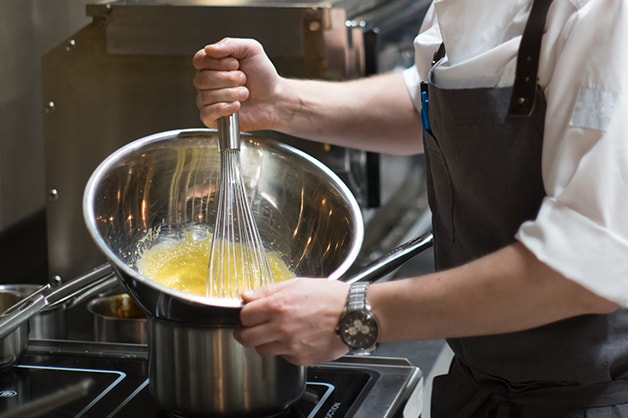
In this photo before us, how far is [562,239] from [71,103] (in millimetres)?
943

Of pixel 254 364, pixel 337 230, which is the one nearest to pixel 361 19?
pixel 337 230

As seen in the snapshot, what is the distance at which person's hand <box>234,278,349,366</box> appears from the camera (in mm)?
942

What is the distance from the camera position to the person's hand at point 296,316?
37.1 inches

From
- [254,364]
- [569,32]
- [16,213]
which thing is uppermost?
[569,32]

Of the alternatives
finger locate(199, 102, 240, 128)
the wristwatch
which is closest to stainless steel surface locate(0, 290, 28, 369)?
finger locate(199, 102, 240, 128)

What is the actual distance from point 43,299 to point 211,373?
228 mm

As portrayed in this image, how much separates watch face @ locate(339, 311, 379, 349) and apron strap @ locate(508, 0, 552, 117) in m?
0.24

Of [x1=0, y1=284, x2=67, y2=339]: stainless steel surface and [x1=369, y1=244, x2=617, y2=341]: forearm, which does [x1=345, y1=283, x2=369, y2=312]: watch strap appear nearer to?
[x1=369, y1=244, x2=617, y2=341]: forearm

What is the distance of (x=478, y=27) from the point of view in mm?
1005

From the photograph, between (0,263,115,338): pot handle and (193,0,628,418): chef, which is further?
(0,263,115,338): pot handle

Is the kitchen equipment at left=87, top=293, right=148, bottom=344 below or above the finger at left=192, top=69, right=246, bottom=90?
below

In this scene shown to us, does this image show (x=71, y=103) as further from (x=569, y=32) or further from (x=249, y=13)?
(x=569, y=32)

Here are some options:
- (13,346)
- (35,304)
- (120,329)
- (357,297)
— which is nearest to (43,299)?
(35,304)

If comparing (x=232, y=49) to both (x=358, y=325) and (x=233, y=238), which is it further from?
(x=358, y=325)
